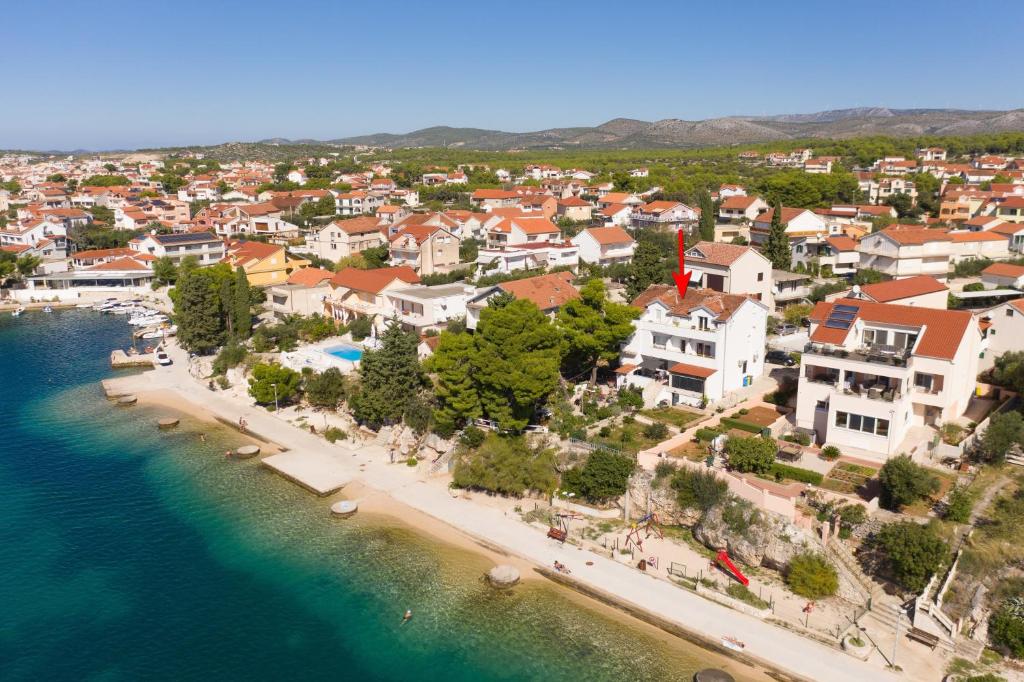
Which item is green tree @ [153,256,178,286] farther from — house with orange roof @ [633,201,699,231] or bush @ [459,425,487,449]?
bush @ [459,425,487,449]

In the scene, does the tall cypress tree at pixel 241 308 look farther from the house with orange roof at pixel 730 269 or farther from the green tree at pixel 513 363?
the house with orange roof at pixel 730 269

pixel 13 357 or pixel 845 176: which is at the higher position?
pixel 845 176

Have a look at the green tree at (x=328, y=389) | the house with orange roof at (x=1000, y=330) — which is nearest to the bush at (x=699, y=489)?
the house with orange roof at (x=1000, y=330)

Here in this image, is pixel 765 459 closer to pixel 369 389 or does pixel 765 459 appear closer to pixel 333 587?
pixel 333 587

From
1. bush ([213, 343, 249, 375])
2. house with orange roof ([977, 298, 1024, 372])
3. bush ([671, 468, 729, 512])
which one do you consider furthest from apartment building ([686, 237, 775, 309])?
bush ([213, 343, 249, 375])

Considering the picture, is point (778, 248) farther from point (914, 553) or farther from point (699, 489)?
point (914, 553)

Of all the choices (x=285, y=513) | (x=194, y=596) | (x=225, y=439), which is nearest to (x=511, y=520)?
Result: (x=285, y=513)
